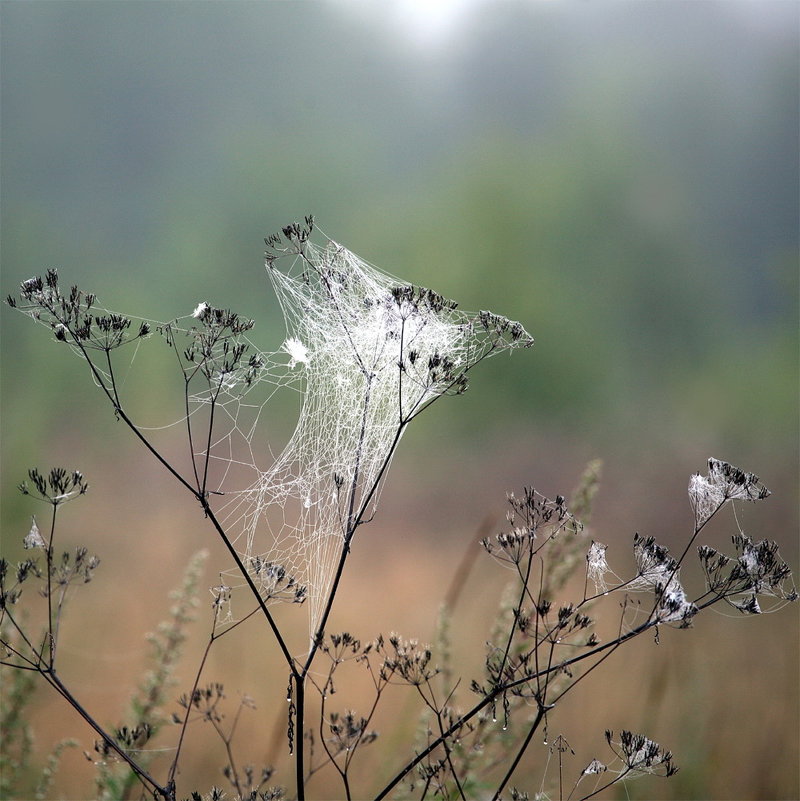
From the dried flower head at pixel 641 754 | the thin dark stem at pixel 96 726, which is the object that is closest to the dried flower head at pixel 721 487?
the dried flower head at pixel 641 754

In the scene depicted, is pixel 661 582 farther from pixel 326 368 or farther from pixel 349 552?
pixel 326 368

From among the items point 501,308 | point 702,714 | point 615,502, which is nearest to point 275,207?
point 501,308

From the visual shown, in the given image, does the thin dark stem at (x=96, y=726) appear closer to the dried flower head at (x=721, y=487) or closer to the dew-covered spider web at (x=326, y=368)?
the dew-covered spider web at (x=326, y=368)

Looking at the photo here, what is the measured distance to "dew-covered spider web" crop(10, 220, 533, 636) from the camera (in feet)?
2.90

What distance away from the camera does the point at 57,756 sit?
102cm

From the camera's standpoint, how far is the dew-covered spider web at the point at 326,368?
885mm

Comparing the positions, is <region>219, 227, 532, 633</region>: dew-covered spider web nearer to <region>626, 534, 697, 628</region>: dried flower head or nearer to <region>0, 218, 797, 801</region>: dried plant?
<region>0, 218, 797, 801</region>: dried plant

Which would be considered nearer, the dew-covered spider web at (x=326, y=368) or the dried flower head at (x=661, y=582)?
the dried flower head at (x=661, y=582)

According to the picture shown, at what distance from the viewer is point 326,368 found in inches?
44.9

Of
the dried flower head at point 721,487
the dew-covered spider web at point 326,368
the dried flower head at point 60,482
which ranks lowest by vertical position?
the dried flower head at point 721,487

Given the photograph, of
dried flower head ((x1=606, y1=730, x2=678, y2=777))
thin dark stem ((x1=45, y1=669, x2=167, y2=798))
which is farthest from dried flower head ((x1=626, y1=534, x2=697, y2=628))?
thin dark stem ((x1=45, y1=669, x2=167, y2=798))

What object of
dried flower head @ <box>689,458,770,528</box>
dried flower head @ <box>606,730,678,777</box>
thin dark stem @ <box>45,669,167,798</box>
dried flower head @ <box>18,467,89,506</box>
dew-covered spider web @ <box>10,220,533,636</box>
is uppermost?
dew-covered spider web @ <box>10,220,533,636</box>

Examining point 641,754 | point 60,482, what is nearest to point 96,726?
point 60,482

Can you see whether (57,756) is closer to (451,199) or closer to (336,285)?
(336,285)
